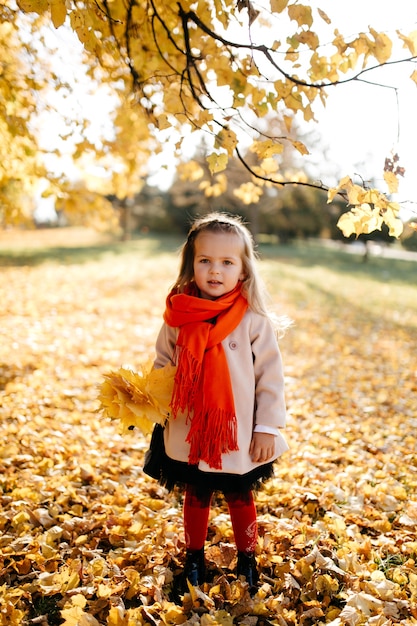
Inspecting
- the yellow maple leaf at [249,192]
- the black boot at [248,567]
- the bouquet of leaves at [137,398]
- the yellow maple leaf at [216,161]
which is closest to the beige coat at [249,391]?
the bouquet of leaves at [137,398]

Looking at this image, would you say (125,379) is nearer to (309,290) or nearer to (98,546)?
(98,546)

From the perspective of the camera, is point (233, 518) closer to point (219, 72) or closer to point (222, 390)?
point (222, 390)

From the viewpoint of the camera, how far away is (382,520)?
109 inches

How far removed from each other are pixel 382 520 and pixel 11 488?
7.12 ft

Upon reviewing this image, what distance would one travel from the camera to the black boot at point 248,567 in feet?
7.47

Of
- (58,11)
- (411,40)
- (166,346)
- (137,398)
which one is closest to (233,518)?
(137,398)

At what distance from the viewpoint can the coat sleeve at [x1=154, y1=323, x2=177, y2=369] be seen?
2.33 meters

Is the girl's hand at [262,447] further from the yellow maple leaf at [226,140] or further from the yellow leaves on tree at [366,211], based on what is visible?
the yellow maple leaf at [226,140]

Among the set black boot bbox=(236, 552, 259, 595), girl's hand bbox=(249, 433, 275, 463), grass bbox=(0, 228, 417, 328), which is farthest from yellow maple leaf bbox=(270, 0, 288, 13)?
grass bbox=(0, 228, 417, 328)

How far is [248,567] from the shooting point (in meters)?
2.30

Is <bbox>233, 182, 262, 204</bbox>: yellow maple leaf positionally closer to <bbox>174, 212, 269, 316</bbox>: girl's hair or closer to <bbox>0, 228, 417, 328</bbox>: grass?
<bbox>174, 212, 269, 316</bbox>: girl's hair

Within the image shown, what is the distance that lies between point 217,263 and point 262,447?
0.83 metres

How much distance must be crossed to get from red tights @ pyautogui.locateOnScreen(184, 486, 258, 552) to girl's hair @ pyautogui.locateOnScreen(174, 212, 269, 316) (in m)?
0.87

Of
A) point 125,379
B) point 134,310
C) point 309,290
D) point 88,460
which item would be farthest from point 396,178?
point 309,290
